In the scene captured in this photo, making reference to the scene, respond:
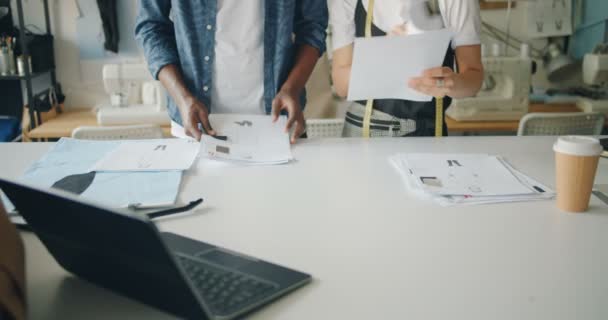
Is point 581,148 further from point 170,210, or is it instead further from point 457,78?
point 170,210

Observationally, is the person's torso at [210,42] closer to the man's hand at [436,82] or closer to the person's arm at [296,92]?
the person's arm at [296,92]

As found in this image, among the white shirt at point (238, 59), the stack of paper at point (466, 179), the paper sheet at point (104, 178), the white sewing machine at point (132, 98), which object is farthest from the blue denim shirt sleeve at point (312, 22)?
the white sewing machine at point (132, 98)

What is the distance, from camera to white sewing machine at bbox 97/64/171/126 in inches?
113

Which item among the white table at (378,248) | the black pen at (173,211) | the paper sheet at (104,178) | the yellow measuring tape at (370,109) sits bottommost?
the white table at (378,248)

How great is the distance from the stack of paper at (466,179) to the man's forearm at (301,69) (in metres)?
0.38

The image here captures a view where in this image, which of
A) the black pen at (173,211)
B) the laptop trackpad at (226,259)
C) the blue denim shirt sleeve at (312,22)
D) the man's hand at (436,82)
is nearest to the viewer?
the laptop trackpad at (226,259)

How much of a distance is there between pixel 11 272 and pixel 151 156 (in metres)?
0.69

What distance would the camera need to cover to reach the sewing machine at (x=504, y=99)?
9.65 ft

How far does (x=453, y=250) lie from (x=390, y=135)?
0.89 m

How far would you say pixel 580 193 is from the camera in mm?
1009

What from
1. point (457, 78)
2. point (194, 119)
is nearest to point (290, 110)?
point (194, 119)

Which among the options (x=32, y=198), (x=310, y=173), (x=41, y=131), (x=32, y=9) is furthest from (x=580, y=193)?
(x=32, y=9)

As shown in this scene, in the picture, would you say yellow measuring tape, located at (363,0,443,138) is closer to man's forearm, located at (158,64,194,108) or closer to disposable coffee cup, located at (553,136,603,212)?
man's forearm, located at (158,64,194,108)

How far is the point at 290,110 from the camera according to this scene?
1477mm
